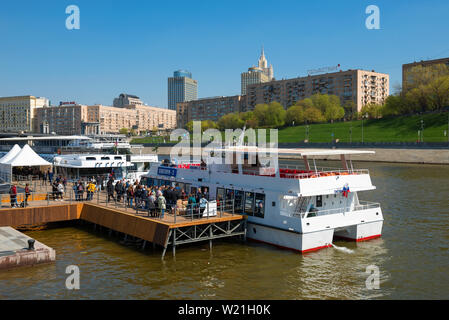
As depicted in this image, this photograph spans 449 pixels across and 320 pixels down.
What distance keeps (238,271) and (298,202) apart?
214 inches

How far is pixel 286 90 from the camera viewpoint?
196125 millimetres

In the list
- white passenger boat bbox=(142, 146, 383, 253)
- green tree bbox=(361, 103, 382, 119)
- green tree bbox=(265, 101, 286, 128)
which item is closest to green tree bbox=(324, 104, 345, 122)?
green tree bbox=(361, 103, 382, 119)

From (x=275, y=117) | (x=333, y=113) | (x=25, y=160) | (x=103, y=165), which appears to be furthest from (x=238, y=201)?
(x=275, y=117)

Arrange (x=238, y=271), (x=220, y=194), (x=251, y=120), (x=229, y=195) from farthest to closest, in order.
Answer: (x=251, y=120)
(x=220, y=194)
(x=229, y=195)
(x=238, y=271)

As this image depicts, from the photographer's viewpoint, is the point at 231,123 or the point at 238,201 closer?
the point at 238,201

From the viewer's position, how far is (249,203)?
22141 millimetres

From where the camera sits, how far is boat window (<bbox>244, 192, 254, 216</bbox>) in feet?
72.2

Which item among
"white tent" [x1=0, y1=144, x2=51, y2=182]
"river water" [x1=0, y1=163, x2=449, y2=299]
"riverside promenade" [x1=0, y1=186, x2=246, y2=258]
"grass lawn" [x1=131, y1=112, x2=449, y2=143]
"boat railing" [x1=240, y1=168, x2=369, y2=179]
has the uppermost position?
"grass lawn" [x1=131, y1=112, x2=449, y2=143]

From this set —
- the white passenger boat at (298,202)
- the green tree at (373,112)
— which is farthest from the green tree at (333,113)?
the white passenger boat at (298,202)

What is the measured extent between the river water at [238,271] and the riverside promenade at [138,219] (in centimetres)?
87

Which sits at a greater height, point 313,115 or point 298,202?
point 313,115

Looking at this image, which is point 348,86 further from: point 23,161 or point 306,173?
point 306,173

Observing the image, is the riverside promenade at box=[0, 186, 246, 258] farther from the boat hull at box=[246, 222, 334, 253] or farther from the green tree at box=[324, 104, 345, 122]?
the green tree at box=[324, 104, 345, 122]
